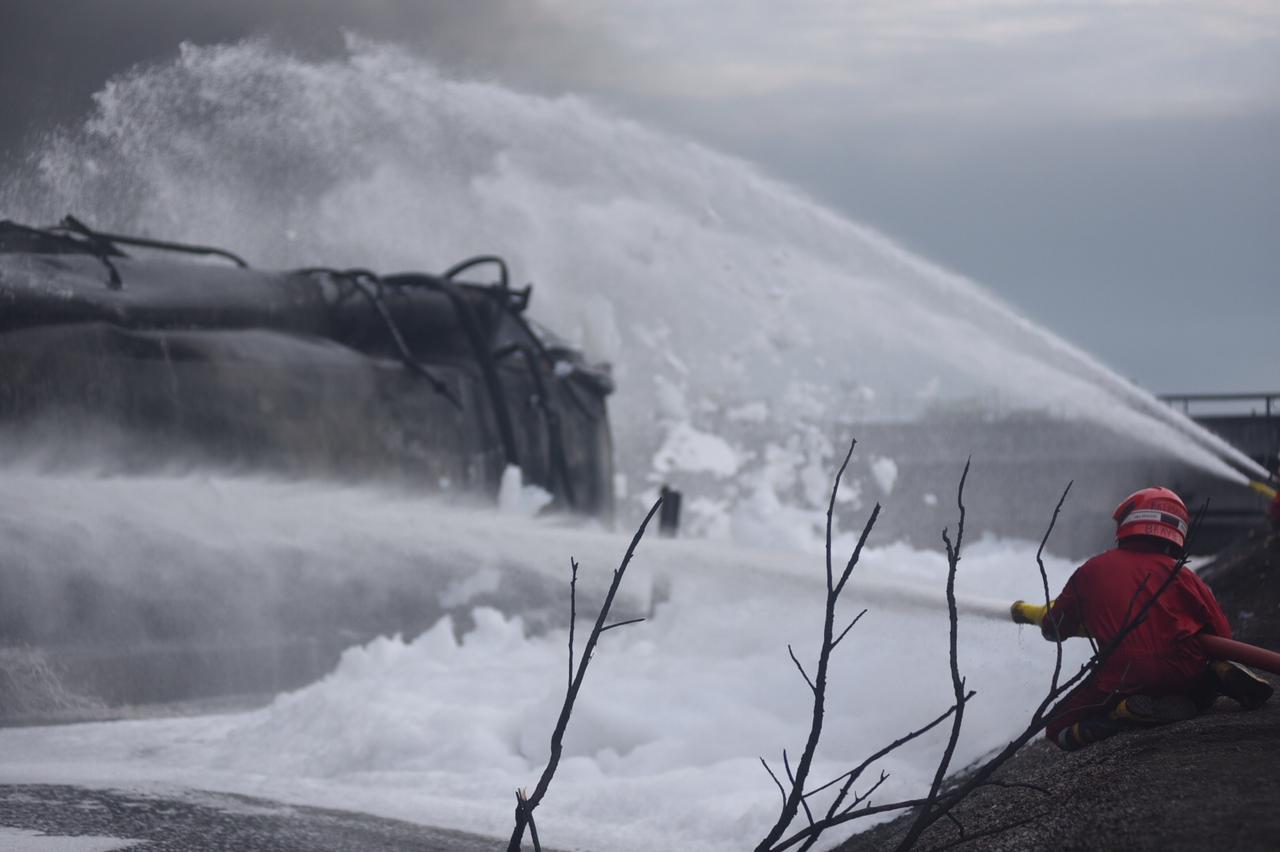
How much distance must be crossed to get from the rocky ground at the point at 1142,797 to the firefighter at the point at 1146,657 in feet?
0.31

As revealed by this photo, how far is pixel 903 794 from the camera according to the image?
4.78 metres

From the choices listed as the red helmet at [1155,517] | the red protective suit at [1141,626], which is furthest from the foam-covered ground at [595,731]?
the red helmet at [1155,517]

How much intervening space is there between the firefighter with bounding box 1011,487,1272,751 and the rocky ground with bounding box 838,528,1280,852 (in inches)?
3.7

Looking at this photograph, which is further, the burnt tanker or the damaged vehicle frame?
the damaged vehicle frame

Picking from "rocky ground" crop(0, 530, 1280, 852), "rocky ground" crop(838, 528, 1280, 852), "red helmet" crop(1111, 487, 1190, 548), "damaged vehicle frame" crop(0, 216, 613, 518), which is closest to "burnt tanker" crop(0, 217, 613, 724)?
"damaged vehicle frame" crop(0, 216, 613, 518)

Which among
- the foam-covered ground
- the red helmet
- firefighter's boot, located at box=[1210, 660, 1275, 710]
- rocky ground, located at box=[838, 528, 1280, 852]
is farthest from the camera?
the foam-covered ground

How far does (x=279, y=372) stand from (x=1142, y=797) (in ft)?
22.6

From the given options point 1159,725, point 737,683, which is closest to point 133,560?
point 737,683

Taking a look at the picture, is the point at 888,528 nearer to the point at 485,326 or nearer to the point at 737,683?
the point at 485,326

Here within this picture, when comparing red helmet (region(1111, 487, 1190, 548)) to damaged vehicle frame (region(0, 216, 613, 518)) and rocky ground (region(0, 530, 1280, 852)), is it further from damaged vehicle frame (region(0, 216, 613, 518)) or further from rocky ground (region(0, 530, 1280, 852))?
damaged vehicle frame (region(0, 216, 613, 518))

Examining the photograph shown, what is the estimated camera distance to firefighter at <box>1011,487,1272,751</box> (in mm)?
3863

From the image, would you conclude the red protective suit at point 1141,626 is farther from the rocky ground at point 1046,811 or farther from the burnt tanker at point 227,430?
the burnt tanker at point 227,430

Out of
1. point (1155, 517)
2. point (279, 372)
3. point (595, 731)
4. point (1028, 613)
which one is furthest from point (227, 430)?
point (1155, 517)

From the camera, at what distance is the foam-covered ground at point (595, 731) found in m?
5.16
